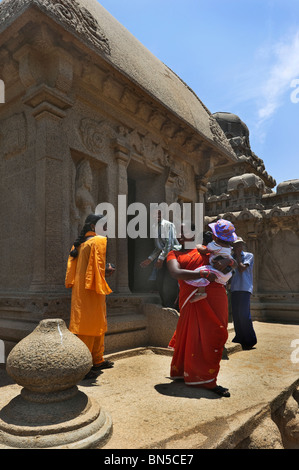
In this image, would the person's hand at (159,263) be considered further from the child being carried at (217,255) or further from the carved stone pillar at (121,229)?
the child being carried at (217,255)

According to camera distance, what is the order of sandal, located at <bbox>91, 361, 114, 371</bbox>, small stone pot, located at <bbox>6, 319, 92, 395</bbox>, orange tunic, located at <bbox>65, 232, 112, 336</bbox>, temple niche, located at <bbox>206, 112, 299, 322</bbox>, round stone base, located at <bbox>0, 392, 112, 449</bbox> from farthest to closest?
1. temple niche, located at <bbox>206, 112, 299, 322</bbox>
2. sandal, located at <bbox>91, 361, 114, 371</bbox>
3. orange tunic, located at <bbox>65, 232, 112, 336</bbox>
4. small stone pot, located at <bbox>6, 319, 92, 395</bbox>
5. round stone base, located at <bbox>0, 392, 112, 449</bbox>

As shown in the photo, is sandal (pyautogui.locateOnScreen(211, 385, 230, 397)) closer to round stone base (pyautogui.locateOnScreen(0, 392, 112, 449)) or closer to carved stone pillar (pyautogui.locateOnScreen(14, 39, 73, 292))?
round stone base (pyautogui.locateOnScreen(0, 392, 112, 449))

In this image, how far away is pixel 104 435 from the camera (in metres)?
2.12

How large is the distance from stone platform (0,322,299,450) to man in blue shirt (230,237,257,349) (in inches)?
25.3

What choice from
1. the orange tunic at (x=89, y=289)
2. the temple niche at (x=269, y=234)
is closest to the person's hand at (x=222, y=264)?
the orange tunic at (x=89, y=289)

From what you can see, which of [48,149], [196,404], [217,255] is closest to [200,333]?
[196,404]

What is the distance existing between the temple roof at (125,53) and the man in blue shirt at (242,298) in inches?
110

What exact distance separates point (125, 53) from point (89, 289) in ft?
13.2

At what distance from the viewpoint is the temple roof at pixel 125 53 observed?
411 cm

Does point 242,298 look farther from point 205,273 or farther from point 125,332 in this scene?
point 205,273

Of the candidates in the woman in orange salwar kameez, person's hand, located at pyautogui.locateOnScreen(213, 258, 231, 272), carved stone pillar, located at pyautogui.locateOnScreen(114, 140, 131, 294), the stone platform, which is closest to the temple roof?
carved stone pillar, located at pyautogui.locateOnScreen(114, 140, 131, 294)

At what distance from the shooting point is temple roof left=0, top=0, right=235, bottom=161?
411 cm

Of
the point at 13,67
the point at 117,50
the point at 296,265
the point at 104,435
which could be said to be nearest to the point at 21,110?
the point at 13,67

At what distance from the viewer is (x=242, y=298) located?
5438mm
